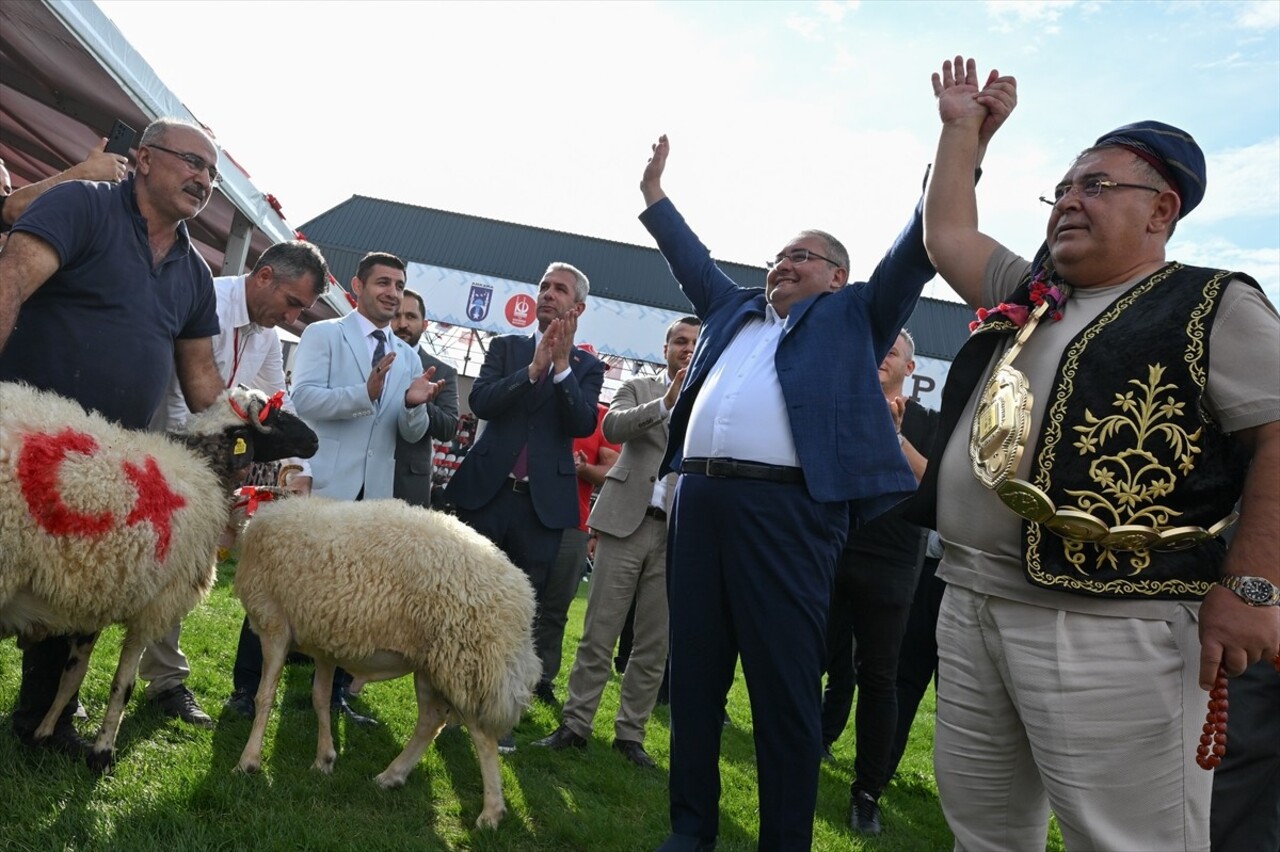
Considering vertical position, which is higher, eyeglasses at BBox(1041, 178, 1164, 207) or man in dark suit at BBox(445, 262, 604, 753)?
eyeglasses at BBox(1041, 178, 1164, 207)

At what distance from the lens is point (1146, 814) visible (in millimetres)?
1932

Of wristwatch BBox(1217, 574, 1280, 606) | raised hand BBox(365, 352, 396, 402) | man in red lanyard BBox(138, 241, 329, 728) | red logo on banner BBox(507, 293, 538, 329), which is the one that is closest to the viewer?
wristwatch BBox(1217, 574, 1280, 606)

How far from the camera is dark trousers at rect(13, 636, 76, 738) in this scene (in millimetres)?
3551

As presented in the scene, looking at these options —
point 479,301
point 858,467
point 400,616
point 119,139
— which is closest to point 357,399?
point 400,616

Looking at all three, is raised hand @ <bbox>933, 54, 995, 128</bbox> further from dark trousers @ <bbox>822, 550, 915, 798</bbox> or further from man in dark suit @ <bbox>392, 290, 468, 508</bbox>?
man in dark suit @ <bbox>392, 290, 468, 508</bbox>

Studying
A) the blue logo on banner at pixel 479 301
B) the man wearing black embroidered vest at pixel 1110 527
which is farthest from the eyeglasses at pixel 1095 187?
the blue logo on banner at pixel 479 301

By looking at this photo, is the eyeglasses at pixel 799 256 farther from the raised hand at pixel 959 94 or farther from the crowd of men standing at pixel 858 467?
the raised hand at pixel 959 94

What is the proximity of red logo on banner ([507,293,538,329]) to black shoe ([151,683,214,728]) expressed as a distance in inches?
663

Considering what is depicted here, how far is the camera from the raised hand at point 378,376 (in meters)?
4.64

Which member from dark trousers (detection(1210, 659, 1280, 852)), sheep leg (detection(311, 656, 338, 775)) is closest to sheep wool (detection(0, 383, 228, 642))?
sheep leg (detection(311, 656, 338, 775))

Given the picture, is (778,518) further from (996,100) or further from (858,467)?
(996,100)

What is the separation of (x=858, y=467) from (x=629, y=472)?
7.51 ft

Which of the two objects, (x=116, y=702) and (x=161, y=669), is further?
(x=161, y=669)

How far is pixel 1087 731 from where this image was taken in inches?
78.2
